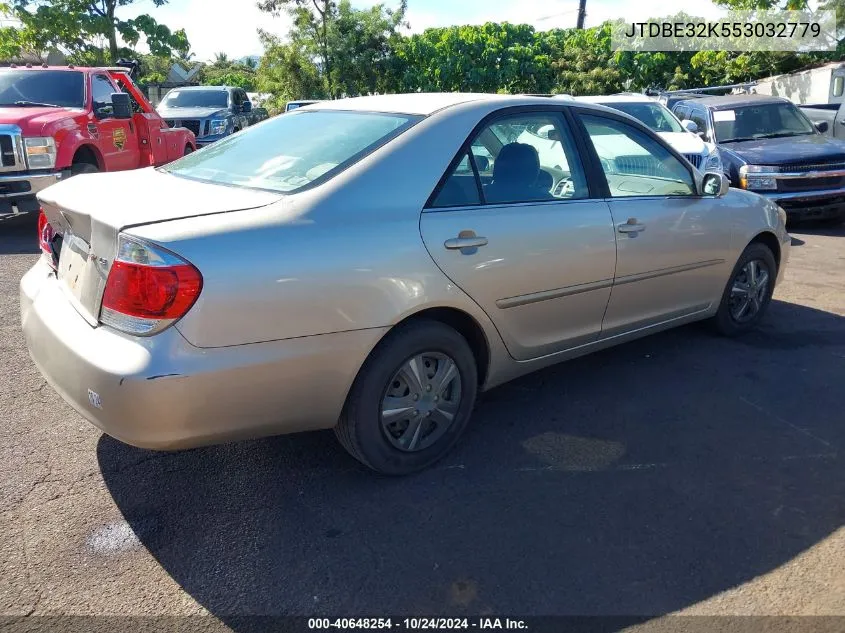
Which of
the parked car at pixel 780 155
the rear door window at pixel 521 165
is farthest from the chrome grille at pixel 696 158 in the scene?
the rear door window at pixel 521 165

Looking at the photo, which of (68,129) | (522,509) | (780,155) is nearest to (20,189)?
(68,129)

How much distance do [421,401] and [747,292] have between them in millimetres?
3067

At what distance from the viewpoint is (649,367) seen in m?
4.82

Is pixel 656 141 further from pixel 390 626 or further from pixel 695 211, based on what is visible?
pixel 390 626

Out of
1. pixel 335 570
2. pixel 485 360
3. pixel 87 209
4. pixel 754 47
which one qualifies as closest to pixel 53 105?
pixel 87 209

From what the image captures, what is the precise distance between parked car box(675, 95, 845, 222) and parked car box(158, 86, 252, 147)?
31.3ft

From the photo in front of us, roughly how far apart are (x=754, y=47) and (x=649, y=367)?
19963mm

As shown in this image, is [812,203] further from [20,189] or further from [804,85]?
[804,85]

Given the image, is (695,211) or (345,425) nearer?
(345,425)

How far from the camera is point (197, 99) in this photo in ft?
55.0

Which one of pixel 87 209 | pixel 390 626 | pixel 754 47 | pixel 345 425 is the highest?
pixel 754 47

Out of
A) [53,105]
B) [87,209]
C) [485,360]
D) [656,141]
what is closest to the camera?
[87,209]

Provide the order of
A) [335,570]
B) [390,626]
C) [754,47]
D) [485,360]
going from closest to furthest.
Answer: [390,626]
[335,570]
[485,360]
[754,47]

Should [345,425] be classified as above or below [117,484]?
above
